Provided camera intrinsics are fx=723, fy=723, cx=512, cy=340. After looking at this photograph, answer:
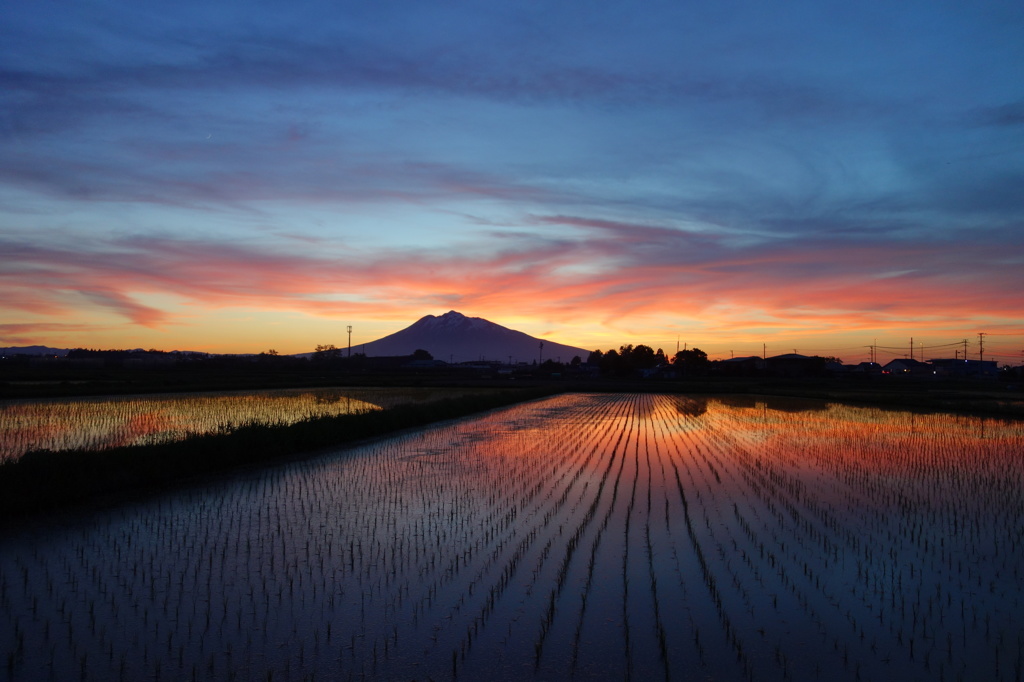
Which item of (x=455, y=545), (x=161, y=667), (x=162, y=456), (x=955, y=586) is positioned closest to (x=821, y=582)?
(x=955, y=586)

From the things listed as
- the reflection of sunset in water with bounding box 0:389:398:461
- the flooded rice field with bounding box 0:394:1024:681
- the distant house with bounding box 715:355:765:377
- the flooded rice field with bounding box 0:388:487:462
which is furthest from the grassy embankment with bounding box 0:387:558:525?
the distant house with bounding box 715:355:765:377

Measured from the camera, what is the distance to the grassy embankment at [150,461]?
820 centimetres

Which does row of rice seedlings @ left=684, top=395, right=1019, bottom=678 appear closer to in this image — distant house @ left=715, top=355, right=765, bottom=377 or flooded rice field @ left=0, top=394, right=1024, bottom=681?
flooded rice field @ left=0, top=394, right=1024, bottom=681

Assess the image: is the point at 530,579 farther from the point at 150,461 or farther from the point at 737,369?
the point at 737,369

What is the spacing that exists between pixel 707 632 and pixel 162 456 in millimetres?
8795

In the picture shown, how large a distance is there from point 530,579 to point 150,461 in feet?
23.4

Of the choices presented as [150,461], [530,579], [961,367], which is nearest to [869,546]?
[530,579]

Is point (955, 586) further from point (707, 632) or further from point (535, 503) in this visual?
point (535, 503)

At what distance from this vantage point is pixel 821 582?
540 cm

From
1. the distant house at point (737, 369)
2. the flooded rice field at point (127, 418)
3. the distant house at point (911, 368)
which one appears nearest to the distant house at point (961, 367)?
the distant house at point (911, 368)

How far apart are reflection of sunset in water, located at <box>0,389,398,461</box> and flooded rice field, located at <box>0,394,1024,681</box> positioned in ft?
18.4

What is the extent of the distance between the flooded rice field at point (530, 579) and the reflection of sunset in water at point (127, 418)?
5.61m

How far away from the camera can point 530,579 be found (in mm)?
5344

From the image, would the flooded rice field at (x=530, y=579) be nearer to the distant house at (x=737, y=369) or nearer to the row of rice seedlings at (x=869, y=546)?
the row of rice seedlings at (x=869, y=546)
